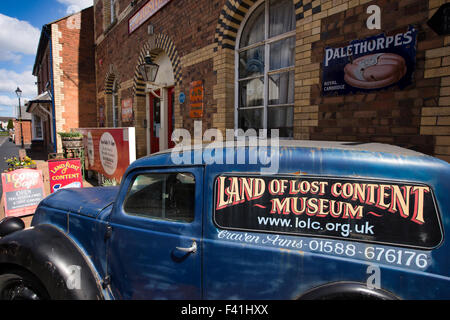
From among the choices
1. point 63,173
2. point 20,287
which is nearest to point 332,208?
point 20,287

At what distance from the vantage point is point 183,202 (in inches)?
63.2

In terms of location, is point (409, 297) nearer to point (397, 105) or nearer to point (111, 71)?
point (397, 105)

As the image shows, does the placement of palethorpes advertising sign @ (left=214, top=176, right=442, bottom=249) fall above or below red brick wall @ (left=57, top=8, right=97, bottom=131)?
below

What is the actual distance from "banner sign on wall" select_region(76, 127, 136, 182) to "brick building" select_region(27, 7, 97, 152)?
6.43m

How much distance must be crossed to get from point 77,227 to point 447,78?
12.4 feet

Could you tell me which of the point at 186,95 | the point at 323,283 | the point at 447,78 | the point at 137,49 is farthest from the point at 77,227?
the point at 137,49

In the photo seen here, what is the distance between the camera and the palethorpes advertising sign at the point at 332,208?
117 cm

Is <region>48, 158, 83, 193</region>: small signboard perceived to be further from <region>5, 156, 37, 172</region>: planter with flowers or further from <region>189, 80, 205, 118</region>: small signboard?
<region>189, 80, 205, 118</region>: small signboard

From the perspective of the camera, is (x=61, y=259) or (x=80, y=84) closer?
(x=61, y=259)

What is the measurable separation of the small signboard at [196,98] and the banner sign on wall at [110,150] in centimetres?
142

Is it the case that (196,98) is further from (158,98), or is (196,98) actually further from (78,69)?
(78,69)

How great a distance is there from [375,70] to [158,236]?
308 cm

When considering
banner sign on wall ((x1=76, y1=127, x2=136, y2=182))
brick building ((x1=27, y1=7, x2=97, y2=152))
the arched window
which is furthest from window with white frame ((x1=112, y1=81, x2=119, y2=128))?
the arched window

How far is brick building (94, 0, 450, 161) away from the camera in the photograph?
104 inches
